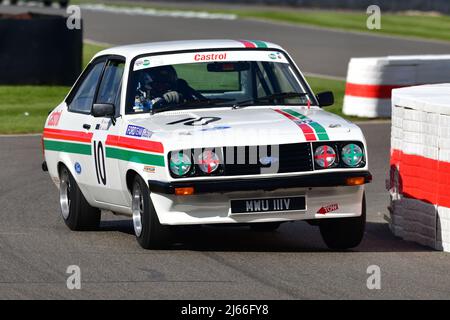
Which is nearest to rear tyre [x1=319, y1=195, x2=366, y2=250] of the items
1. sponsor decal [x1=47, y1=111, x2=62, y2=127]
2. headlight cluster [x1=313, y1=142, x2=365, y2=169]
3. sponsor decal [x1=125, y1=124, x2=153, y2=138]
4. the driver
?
headlight cluster [x1=313, y1=142, x2=365, y2=169]

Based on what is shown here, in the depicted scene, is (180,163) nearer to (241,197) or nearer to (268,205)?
(241,197)

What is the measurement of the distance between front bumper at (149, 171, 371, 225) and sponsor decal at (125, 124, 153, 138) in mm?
435

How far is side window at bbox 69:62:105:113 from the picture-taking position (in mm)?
12125

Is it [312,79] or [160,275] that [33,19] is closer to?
[312,79]

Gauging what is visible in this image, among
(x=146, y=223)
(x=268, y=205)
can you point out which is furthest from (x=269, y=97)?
(x=146, y=223)

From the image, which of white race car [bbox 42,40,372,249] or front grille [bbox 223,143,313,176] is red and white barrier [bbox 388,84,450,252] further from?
front grille [bbox 223,143,313,176]

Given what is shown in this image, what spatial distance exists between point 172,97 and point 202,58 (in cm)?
48

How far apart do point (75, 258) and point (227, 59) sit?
2.25 metres

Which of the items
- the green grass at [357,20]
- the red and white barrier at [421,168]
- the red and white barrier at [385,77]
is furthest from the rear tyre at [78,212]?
the green grass at [357,20]

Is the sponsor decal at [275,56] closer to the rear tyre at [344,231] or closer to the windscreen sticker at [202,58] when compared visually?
the windscreen sticker at [202,58]

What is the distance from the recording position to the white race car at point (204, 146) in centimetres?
1007

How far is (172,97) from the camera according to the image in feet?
37.0
